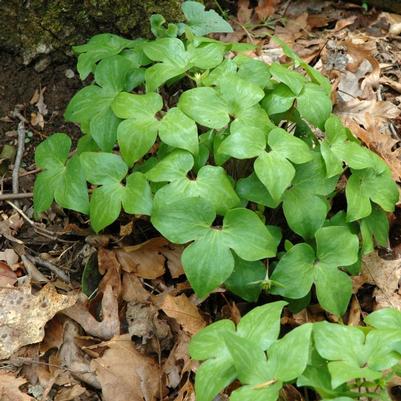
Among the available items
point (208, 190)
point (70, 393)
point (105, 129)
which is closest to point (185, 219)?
point (208, 190)

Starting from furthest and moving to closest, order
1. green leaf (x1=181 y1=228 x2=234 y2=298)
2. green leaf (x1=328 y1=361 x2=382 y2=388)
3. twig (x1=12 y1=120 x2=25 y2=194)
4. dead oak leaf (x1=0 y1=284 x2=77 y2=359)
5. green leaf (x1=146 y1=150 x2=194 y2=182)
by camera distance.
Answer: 1. twig (x1=12 y1=120 x2=25 y2=194)
2. dead oak leaf (x1=0 y1=284 x2=77 y2=359)
3. green leaf (x1=146 y1=150 x2=194 y2=182)
4. green leaf (x1=181 y1=228 x2=234 y2=298)
5. green leaf (x1=328 y1=361 x2=382 y2=388)

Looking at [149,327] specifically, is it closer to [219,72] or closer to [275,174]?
[275,174]

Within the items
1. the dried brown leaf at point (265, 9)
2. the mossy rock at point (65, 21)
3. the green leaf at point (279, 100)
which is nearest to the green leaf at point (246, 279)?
the green leaf at point (279, 100)

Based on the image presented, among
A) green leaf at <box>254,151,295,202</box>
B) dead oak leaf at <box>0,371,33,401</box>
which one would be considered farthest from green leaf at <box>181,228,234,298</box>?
dead oak leaf at <box>0,371,33,401</box>

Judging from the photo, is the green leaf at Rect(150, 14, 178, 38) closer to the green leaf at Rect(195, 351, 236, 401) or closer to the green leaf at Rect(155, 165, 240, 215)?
the green leaf at Rect(155, 165, 240, 215)

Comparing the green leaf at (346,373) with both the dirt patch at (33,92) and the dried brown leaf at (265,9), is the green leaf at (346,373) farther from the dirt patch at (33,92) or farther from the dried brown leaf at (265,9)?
the dried brown leaf at (265,9)

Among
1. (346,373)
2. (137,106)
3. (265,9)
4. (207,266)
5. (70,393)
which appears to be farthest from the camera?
(265,9)
